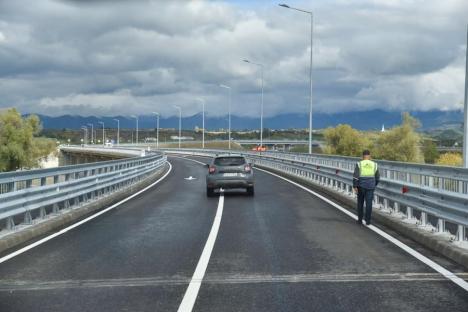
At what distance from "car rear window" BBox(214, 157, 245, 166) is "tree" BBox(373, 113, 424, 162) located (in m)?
96.0

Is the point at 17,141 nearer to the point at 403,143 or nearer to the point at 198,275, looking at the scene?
the point at 403,143

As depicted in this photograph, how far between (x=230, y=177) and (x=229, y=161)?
795 mm

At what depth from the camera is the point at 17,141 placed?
99.6 metres

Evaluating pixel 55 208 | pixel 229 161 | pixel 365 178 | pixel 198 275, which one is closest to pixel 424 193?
pixel 365 178

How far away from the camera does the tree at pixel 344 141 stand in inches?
5369

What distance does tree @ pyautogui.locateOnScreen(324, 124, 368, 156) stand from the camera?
136375mm

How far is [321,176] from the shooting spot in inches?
985

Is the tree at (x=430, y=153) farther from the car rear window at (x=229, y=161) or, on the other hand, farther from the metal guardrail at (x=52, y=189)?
the metal guardrail at (x=52, y=189)

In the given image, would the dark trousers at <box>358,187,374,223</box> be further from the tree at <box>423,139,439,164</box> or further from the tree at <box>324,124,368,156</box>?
the tree at <box>423,139,439,164</box>

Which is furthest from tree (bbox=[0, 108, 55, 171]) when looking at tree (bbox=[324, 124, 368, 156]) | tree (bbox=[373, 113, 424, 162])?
tree (bbox=[324, 124, 368, 156])

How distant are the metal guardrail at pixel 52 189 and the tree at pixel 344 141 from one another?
117m

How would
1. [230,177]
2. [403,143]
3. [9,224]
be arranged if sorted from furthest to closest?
[403,143]
[230,177]
[9,224]

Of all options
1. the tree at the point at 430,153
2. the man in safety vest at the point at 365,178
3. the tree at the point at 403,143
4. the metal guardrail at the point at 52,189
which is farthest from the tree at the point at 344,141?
the man in safety vest at the point at 365,178

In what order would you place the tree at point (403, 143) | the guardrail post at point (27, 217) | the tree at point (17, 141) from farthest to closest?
1. the tree at point (403, 143)
2. the tree at point (17, 141)
3. the guardrail post at point (27, 217)
